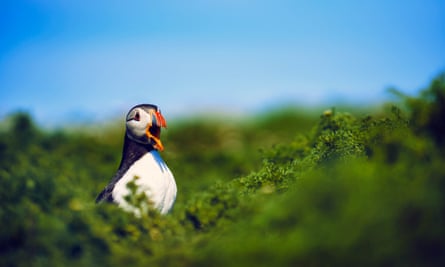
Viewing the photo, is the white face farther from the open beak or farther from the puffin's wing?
the puffin's wing

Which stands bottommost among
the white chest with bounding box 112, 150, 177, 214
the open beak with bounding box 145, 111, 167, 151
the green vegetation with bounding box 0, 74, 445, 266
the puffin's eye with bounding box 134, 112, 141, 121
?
the green vegetation with bounding box 0, 74, 445, 266

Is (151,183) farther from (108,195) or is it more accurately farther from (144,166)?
(108,195)

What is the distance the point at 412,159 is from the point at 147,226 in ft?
5.89

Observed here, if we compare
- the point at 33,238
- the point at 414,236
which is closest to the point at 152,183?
the point at 33,238

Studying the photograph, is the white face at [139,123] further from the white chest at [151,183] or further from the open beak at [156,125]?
the white chest at [151,183]

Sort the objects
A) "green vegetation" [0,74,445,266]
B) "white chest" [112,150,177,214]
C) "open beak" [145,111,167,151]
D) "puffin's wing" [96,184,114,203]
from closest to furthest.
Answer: "green vegetation" [0,74,445,266]
"white chest" [112,150,177,214]
"puffin's wing" [96,184,114,203]
"open beak" [145,111,167,151]

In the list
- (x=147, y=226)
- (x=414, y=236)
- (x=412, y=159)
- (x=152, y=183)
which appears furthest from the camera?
(x=152, y=183)

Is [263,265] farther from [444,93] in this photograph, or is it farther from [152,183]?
[152,183]

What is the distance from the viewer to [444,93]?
357 cm

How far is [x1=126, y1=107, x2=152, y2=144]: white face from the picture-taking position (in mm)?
5219

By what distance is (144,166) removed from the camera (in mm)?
5047

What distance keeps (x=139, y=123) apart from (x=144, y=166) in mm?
418

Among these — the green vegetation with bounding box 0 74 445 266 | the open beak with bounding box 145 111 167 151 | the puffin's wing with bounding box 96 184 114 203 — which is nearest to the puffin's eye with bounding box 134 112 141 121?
the open beak with bounding box 145 111 167 151

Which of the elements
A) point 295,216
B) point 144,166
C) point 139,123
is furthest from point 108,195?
point 295,216
